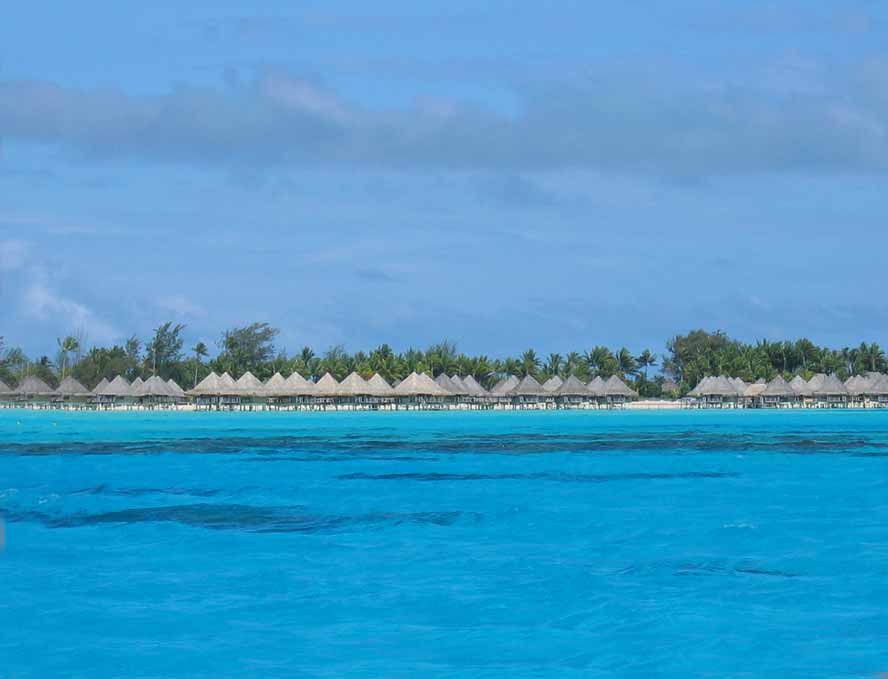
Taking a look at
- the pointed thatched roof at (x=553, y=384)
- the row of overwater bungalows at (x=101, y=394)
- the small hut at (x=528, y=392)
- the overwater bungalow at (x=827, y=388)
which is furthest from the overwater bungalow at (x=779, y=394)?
the row of overwater bungalows at (x=101, y=394)

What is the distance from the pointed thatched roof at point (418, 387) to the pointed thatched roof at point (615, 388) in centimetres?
1139

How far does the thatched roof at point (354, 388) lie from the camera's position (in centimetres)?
7538

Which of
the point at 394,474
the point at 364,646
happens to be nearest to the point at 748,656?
the point at 364,646

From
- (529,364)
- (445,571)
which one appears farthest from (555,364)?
(445,571)

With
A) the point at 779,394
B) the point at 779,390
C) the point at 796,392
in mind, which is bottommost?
the point at 779,394

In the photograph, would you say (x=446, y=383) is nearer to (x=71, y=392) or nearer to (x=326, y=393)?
(x=326, y=393)

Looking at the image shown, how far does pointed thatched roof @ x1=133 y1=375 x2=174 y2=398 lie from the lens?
77.6 m

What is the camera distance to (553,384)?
82.4 meters

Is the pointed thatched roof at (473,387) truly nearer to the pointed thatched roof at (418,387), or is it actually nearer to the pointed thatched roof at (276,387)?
the pointed thatched roof at (418,387)

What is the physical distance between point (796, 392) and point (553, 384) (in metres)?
15.6

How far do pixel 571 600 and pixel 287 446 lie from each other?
89.2 ft

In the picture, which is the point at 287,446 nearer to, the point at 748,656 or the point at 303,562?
the point at 303,562

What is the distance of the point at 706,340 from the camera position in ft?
333

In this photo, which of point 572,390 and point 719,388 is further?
point 719,388
